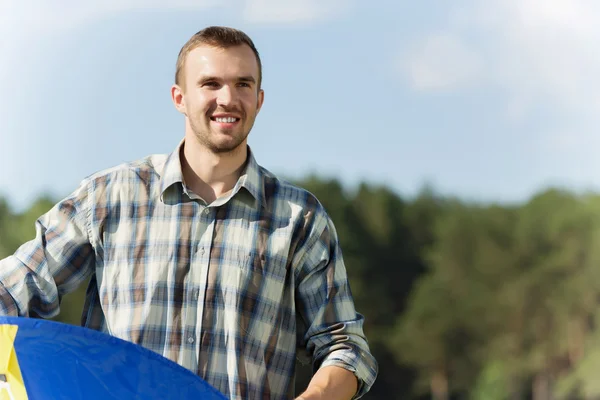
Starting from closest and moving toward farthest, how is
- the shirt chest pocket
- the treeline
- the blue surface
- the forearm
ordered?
the blue surface, the forearm, the shirt chest pocket, the treeline

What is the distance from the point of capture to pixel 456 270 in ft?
87.6

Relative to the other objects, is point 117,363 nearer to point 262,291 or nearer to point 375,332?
point 262,291

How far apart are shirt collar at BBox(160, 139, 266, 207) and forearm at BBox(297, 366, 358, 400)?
30 cm

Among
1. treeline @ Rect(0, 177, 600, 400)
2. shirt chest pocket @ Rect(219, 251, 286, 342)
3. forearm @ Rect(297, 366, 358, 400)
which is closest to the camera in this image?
forearm @ Rect(297, 366, 358, 400)

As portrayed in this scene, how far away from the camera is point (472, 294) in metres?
27.0

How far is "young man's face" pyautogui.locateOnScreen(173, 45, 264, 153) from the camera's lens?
1.62m

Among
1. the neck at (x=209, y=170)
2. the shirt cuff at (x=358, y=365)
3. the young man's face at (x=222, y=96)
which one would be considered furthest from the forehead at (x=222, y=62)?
the shirt cuff at (x=358, y=365)

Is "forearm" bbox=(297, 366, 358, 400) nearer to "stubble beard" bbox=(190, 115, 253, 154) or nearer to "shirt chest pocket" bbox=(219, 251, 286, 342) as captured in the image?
"shirt chest pocket" bbox=(219, 251, 286, 342)

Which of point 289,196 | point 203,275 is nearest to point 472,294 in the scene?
point 289,196

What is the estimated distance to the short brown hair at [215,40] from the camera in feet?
5.44

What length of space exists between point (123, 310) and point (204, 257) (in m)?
0.15

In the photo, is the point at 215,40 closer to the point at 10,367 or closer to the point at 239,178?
the point at 239,178

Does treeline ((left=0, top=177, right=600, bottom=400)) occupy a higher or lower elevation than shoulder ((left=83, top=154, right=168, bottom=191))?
lower

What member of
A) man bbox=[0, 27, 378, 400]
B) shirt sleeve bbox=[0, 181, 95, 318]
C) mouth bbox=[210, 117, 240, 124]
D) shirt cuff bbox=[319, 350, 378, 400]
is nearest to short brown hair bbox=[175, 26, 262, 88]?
man bbox=[0, 27, 378, 400]
